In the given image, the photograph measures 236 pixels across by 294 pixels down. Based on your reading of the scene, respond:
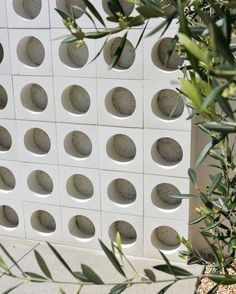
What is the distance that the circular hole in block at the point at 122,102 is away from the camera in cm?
242

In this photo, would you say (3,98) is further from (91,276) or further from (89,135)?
(91,276)

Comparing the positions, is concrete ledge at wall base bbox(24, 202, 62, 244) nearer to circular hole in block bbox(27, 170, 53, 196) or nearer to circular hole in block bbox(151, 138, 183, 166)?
circular hole in block bbox(27, 170, 53, 196)

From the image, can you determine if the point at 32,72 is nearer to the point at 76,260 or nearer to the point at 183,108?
the point at 183,108

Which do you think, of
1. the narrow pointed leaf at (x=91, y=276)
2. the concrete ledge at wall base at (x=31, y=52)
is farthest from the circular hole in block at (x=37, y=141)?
the narrow pointed leaf at (x=91, y=276)

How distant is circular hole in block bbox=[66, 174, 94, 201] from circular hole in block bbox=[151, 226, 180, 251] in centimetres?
41

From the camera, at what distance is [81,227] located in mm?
2730

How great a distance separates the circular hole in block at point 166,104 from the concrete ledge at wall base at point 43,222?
0.78m

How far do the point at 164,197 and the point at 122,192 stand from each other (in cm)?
23

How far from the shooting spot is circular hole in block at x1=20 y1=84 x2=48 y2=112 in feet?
8.36

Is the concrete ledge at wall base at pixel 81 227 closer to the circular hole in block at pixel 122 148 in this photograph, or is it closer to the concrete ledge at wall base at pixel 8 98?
the circular hole in block at pixel 122 148

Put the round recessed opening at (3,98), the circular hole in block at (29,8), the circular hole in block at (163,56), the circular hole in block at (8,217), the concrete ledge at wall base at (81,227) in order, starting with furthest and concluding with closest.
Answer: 1. the circular hole in block at (8,217)
2. the round recessed opening at (3,98)
3. the concrete ledge at wall base at (81,227)
4. the circular hole in block at (29,8)
5. the circular hole in block at (163,56)

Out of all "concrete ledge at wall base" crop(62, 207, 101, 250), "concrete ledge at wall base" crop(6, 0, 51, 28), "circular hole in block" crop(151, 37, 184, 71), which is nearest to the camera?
"circular hole in block" crop(151, 37, 184, 71)

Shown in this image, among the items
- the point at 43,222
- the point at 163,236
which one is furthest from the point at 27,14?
the point at 163,236

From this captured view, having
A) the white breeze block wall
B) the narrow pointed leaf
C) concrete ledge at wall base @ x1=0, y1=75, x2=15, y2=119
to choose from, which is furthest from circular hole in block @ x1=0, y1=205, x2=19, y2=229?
the narrow pointed leaf
